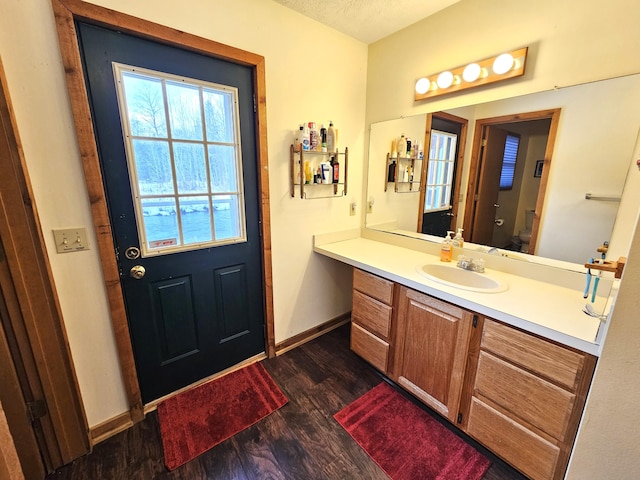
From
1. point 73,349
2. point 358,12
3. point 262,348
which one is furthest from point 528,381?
point 358,12

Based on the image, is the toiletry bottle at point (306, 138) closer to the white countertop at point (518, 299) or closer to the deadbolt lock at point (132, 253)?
the white countertop at point (518, 299)

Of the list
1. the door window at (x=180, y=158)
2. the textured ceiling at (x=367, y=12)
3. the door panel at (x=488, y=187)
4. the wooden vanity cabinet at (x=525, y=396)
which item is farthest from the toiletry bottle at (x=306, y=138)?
the wooden vanity cabinet at (x=525, y=396)

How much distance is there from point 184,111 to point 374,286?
154 cm

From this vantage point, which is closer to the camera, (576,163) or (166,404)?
(576,163)

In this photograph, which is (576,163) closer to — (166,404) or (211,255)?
(211,255)

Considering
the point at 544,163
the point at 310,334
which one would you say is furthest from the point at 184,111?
the point at 544,163

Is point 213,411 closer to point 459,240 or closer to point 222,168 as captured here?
point 222,168

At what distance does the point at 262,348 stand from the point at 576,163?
2293mm

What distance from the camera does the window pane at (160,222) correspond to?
1.46 meters

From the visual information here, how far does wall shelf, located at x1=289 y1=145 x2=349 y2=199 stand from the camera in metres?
1.91

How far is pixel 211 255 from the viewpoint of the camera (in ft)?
5.61

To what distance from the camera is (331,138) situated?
2031 mm

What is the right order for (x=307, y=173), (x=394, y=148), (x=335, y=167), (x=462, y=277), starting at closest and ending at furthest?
(x=462, y=277), (x=307, y=173), (x=335, y=167), (x=394, y=148)

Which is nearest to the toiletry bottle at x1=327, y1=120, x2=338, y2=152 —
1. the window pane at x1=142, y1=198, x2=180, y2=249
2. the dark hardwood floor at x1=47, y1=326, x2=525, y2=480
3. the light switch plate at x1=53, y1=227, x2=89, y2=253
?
the window pane at x1=142, y1=198, x2=180, y2=249
